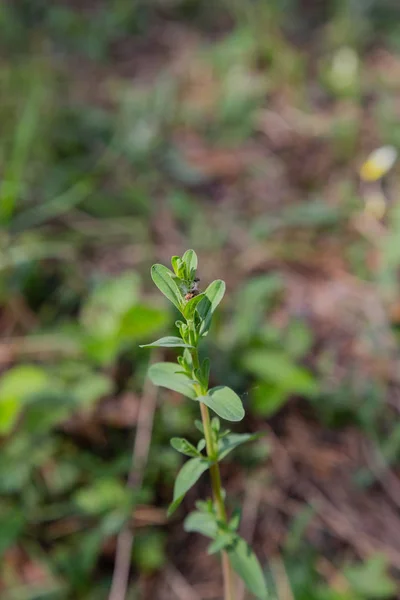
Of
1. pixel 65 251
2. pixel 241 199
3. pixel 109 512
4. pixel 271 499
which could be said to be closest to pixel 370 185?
pixel 241 199

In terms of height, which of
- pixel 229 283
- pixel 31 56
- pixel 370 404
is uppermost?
pixel 31 56

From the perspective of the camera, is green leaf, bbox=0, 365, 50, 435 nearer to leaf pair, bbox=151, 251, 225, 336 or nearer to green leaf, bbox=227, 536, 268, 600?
green leaf, bbox=227, 536, 268, 600

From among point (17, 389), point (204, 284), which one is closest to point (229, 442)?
point (17, 389)

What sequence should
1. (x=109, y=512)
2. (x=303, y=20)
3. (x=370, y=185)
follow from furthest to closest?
(x=303, y=20)
(x=370, y=185)
(x=109, y=512)

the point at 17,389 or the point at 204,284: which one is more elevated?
the point at 204,284

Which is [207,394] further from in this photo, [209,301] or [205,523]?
[205,523]

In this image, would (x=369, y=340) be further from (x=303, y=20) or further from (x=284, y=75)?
(x=303, y=20)

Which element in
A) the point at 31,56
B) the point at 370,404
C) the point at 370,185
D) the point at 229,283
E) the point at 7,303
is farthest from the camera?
the point at 31,56

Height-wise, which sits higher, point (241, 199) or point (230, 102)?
point (230, 102)

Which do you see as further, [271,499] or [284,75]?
[284,75]
